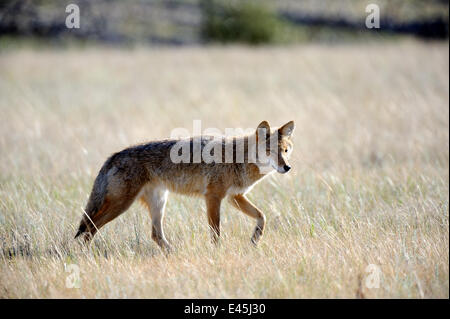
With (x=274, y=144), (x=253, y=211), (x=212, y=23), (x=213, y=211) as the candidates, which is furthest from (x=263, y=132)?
(x=212, y=23)

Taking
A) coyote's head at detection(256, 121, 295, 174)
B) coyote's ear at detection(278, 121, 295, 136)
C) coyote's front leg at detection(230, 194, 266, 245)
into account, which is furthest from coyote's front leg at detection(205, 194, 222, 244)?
coyote's ear at detection(278, 121, 295, 136)

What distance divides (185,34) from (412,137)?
89.9ft

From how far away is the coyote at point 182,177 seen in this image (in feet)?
17.8

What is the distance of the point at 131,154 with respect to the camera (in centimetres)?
569

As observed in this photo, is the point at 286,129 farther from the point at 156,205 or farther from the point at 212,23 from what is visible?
the point at 212,23

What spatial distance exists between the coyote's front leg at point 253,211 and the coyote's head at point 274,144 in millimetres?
561

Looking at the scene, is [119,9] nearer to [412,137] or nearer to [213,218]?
[412,137]

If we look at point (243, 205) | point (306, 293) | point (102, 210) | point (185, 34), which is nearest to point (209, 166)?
point (243, 205)

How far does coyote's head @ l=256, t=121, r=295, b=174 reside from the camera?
18.0 feet

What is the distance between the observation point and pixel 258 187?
7.18 metres

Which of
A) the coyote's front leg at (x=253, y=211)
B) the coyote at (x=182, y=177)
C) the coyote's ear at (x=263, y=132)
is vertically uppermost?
the coyote's ear at (x=263, y=132)

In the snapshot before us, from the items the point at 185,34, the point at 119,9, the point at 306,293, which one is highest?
the point at 119,9

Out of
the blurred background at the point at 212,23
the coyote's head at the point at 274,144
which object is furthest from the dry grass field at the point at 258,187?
the blurred background at the point at 212,23

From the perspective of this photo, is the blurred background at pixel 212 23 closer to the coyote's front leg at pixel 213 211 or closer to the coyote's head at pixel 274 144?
the coyote's head at pixel 274 144
